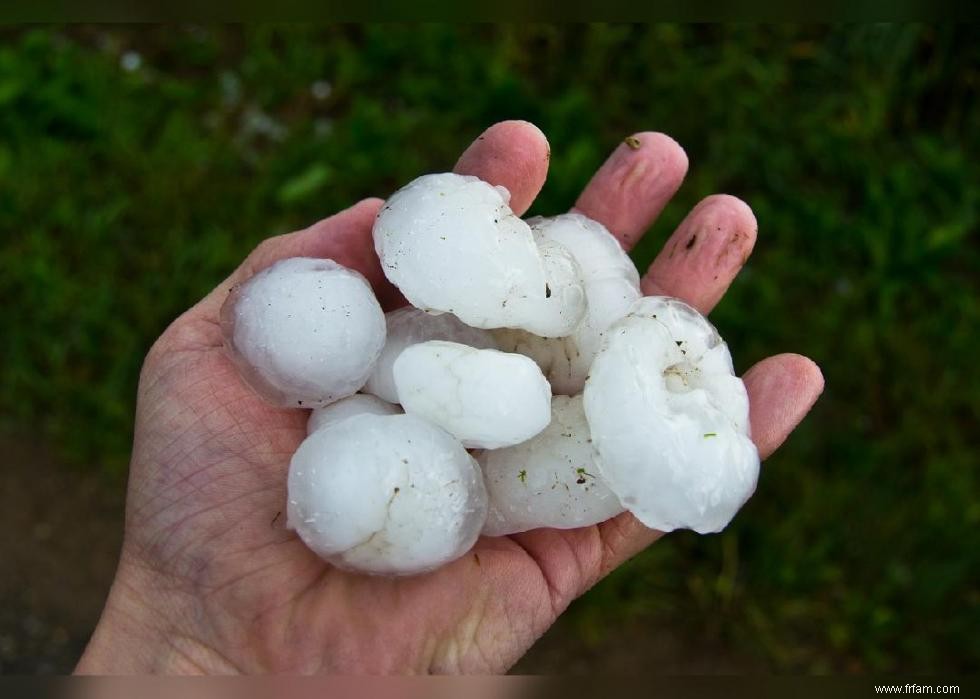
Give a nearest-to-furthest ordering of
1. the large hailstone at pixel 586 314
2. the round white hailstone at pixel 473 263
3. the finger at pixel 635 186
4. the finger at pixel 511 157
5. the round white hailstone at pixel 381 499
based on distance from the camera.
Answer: the round white hailstone at pixel 381 499
the round white hailstone at pixel 473 263
the large hailstone at pixel 586 314
the finger at pixel 511 157
the finger at pixel 635 186

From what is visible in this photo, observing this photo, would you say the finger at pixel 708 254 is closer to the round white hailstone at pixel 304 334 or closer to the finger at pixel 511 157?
the finger at pixel 511 157

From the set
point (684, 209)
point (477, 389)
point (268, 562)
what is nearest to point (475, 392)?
point (477, 389)

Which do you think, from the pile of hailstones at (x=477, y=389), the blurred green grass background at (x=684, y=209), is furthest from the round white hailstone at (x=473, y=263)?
the blurred green grass background at (x=684, y=209)

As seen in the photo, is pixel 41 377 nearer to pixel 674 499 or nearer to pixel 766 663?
pixel 674 499

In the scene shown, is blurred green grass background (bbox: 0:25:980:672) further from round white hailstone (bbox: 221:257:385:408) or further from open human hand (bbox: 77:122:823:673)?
round white hailstone (bbox: 221:257:385:408)

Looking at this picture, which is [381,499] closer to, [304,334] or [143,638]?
[304,334]
